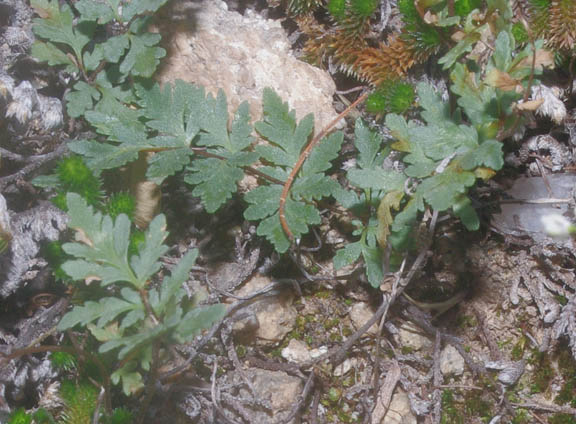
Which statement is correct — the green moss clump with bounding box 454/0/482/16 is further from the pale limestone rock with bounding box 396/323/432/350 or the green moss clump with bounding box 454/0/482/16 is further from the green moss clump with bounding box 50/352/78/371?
the green moss clump with bounding box 50/352/78/371

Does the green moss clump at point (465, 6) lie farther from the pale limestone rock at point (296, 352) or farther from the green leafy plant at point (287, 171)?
the pale limestone rock at point (296, 352)

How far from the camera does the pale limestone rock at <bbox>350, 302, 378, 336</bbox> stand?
284cm

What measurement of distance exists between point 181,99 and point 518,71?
1.46 m

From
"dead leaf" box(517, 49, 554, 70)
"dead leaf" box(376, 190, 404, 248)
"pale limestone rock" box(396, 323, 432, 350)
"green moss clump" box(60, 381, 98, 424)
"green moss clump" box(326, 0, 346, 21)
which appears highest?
"dead leaf" box(517, 49, 554, 70)

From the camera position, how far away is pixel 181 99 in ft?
8.91

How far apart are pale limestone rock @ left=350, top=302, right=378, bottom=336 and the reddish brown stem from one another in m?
0.57

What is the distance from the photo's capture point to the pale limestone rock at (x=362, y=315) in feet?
9.33

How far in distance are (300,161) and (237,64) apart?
0.68 meters

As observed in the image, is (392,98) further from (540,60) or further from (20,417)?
(20,417)

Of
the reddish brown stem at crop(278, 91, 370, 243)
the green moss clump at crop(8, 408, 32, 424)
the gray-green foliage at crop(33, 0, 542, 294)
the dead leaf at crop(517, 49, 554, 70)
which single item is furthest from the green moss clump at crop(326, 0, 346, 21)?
the green moss clump at crop(8, 408, 32, 424)

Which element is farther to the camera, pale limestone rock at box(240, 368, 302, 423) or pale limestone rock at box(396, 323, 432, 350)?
pale limestone rock at box(396, 323, 432, 350)

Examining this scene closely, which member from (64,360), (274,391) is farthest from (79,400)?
(274,391)

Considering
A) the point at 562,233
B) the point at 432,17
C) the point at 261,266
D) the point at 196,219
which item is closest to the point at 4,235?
the point at 196,219

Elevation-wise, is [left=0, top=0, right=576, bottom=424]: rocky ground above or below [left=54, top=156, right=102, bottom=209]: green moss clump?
below
